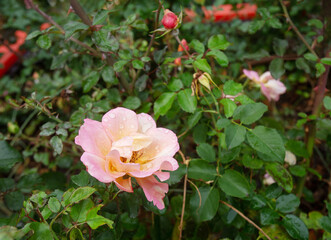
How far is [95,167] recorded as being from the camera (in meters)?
0.56

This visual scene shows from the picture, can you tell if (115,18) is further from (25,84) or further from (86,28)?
(25,84)

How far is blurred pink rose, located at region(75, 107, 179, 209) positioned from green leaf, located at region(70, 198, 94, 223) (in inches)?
3.8

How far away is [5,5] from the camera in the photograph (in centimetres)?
212

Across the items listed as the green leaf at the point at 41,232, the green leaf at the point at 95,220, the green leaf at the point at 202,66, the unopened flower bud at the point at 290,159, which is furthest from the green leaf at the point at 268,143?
the green leaf at the point at 41,232

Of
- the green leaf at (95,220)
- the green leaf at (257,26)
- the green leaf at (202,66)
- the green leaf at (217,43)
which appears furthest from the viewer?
the green leaf at (257,26)

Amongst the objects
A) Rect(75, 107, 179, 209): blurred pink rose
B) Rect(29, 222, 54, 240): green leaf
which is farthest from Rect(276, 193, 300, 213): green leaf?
Rect(29, 222, 54, 240): green leaf

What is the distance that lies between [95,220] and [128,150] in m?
0.16

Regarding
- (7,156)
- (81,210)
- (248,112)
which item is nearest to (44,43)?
(7,156)

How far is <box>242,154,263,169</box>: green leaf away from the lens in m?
0.85

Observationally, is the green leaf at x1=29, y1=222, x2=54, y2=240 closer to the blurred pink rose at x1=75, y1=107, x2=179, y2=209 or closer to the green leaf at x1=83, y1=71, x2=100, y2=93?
the blurred pink rose at x1=75, y1=107, x2=179, y2=209

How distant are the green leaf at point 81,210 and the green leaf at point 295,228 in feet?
1.92

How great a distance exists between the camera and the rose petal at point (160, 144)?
2.09 ft

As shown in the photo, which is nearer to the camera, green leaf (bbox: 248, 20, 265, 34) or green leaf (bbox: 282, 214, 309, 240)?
green leaf (bbox: 282, 214, 309, 240)

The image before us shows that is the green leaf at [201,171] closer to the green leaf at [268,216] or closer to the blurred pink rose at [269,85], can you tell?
the green leaf at [268,216]
